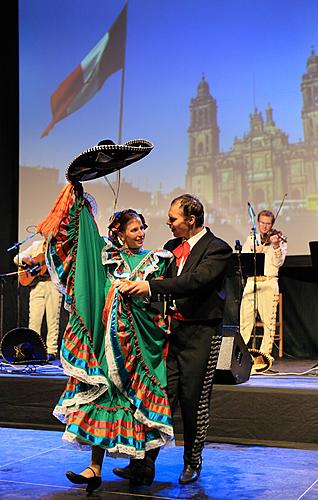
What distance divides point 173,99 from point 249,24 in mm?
1059

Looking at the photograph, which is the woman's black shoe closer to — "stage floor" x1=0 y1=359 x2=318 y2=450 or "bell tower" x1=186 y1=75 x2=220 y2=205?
"stage floor" x1=0 y1=359 x2=318 y2=450

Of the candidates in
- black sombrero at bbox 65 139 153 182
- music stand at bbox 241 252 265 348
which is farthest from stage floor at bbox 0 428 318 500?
music stand at bbox 241 252 265 348

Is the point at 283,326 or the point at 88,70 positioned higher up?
the point at 88,70

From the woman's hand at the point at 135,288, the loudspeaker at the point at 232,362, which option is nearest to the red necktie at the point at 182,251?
the woman's hand at the point at 135,288

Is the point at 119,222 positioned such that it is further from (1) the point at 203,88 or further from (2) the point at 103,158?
(1) the point at 203,88

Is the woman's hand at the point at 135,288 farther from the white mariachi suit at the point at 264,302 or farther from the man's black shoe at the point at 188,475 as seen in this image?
the white mariachi suit at the point at 264,302

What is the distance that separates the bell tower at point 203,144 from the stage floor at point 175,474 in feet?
11.3

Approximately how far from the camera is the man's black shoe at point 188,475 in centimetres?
307

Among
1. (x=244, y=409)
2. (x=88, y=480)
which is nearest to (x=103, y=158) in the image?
(x=88, y=480)

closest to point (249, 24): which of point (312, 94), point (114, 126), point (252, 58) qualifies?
point (252, 58)

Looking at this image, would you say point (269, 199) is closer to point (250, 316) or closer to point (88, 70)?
point (250, 316)

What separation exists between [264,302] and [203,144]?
71.6 inches

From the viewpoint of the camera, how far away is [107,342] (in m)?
3.00

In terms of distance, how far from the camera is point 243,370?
4.39 m
